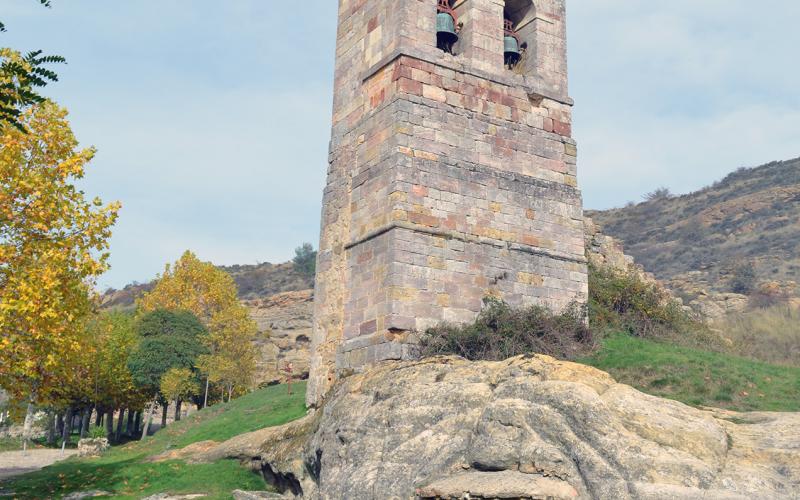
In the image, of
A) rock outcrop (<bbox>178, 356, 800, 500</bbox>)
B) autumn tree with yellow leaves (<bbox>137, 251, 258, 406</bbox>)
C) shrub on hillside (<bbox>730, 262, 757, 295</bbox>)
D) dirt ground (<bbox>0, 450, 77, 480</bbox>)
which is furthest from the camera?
shrub on hillside (<bbox>730, 262, 757, 295</bbox>)

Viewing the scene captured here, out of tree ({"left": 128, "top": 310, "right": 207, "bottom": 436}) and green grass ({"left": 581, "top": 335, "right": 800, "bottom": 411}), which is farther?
tree ({"left": 128, "top": 310, "right": 207, "bottom": 436})

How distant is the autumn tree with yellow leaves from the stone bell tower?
70.1ft

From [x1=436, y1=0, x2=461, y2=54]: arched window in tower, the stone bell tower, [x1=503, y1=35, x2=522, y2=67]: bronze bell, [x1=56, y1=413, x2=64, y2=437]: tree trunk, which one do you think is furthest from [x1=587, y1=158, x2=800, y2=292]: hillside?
[x1=56, y1=413, x2=64, y2=437]: tree trunk

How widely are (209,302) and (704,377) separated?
1307 inches

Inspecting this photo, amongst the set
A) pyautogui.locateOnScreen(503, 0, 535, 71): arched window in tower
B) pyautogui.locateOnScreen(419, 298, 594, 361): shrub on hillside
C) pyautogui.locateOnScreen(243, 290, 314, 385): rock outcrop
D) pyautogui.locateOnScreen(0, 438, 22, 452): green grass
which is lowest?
pyautogui.locateOnScreen(0, 438, 22, 452): green grass

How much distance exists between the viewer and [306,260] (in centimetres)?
7200

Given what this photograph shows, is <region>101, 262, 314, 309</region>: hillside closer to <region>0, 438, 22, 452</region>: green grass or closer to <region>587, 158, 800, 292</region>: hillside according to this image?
<region>587, 158, 800, 292</region>: hillside

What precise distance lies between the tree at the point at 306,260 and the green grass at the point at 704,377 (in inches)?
2205

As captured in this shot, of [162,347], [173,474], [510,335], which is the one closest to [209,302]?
[162,347]

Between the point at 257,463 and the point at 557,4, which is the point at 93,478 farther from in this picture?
the point at 557,4

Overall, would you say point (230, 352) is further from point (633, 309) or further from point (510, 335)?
point (510, 335)

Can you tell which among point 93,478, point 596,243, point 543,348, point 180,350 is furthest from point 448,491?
point 180,350

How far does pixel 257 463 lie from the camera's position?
1363 centimetres

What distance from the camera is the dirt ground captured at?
2277 centimetres
